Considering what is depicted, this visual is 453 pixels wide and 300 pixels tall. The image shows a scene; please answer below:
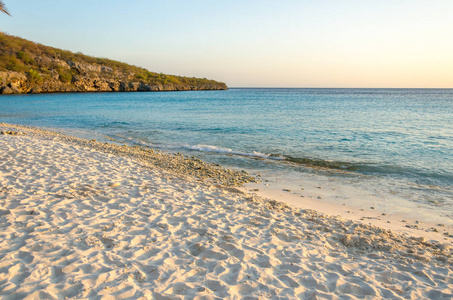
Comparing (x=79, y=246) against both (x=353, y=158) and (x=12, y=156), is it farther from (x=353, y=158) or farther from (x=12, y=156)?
(x=353, y=158)

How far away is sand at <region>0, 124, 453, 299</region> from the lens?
3.57m

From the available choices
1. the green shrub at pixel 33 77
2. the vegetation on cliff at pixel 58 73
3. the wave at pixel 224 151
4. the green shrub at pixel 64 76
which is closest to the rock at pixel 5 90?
the vegetation on cliff at pixel 58 73

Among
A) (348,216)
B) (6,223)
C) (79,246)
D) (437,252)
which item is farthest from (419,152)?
(6,223)

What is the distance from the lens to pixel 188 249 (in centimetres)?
451

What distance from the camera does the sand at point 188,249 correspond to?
357cm

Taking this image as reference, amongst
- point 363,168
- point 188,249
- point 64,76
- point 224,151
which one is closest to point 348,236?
point 188,249

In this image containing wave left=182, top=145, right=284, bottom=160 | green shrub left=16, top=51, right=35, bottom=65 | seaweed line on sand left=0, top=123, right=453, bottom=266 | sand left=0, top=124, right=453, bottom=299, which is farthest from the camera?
green shrub left=16, top=51, right=35, bottom=65

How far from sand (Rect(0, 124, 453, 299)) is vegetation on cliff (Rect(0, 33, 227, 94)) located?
70.0 metres

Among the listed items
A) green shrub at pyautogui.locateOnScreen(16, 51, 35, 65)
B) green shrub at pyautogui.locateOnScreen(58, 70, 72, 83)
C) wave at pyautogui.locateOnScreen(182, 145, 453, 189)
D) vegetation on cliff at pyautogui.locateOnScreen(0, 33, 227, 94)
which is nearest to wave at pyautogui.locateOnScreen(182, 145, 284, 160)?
wave at pyautogui.locateOnScreen(182, 145, 453, 189)

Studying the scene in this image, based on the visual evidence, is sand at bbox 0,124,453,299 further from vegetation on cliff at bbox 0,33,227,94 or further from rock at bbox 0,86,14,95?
vegetation on cliff at bbox 0,33,227,94

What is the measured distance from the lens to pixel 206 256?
4336mm

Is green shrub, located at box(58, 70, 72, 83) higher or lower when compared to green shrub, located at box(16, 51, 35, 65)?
lower

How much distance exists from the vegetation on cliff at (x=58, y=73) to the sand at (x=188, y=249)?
69991 millimetres

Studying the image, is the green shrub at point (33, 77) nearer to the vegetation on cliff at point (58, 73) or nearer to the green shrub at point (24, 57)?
the vegetation on cliff at point (58, 73)
